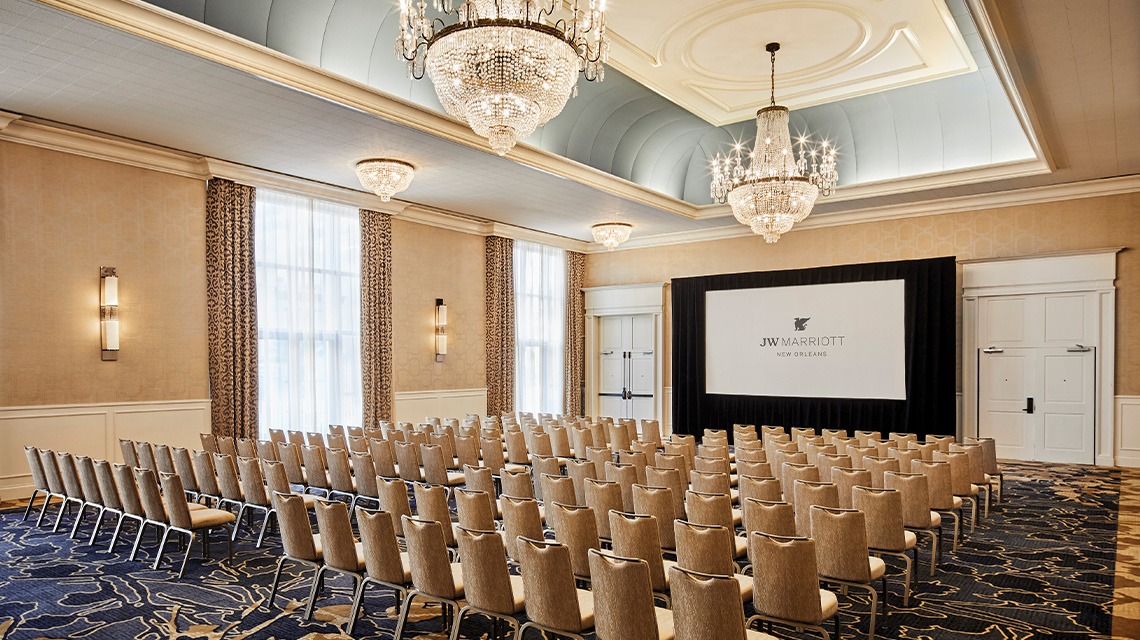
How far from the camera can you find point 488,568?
11.9ft

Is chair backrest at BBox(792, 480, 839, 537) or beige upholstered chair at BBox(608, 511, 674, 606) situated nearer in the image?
beige upholstered chair at BBox(608, 511, 674, 606)

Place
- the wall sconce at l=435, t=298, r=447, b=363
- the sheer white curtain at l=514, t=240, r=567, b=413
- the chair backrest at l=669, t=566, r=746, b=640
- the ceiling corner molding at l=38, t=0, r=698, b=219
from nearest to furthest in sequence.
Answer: the chair backrest at l=669, t=566, r=746, b=640, the ceiling corner molding at l=38, t=0, r=698, b=219, the wall sconce at l=435, t=298, r=447, b=363, the sheer white curtain at l=514, t=240, r=567, b=413

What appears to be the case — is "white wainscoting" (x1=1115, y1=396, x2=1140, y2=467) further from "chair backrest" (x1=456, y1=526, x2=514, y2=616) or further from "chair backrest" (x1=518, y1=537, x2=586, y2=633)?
"chair backrest" (x1=456, y1=526, x2=514, y2=616)

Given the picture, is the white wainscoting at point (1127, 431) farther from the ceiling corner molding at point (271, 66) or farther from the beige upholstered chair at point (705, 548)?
the beige upholstered chair at point (705, 548)

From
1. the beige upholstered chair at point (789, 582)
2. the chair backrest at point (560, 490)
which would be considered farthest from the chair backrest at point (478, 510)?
the beige upholstered chair at point (789, 582)

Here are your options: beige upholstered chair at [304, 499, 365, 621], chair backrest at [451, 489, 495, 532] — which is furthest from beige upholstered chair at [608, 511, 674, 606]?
beige upholstered chair at [304, 499, 365, 621]

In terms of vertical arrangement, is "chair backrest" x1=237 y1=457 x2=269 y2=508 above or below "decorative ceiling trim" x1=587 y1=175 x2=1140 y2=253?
below

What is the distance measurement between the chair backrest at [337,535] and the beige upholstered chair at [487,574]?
0.92 metres

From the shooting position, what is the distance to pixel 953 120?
11.0 metres

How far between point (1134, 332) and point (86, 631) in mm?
12495

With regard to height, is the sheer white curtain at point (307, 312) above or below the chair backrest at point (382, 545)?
above

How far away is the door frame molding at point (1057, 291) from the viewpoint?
1080 cm

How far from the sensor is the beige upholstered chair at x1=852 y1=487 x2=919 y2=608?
4.81 m

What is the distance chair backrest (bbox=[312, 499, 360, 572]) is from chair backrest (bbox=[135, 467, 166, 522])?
1794 mm
